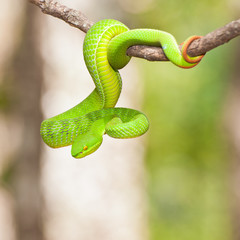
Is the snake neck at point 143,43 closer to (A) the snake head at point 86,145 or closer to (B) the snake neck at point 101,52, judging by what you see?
(B) the snake neck at point 101,52

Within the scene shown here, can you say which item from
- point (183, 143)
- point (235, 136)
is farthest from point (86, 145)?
point (183, 143)

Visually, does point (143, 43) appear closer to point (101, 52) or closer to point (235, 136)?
point (101, 52)

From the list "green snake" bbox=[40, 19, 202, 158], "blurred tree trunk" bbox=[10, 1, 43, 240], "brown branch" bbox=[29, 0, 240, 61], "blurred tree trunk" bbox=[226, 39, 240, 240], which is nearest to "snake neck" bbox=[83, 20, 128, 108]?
"green snake" bbox=[40, 19, 202, 158]

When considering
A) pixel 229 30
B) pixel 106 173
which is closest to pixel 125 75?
pixel 106 173

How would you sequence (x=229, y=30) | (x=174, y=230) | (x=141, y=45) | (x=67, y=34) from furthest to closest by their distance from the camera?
(x=174, y=230), (x=67, y=34), (x=141, y=45), (x=229, y=30)

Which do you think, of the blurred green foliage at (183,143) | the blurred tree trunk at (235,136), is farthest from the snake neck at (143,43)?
the blurred green foliage at (183,143)

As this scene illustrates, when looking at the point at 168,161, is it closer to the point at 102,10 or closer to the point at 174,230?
the point at 174,230
